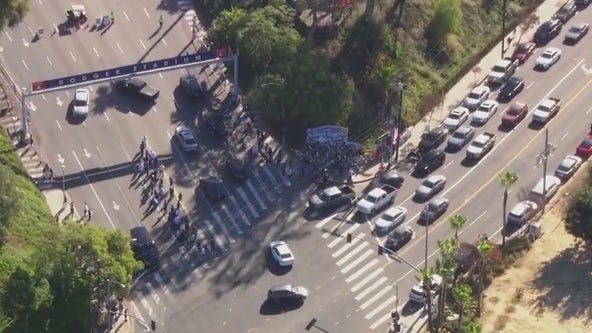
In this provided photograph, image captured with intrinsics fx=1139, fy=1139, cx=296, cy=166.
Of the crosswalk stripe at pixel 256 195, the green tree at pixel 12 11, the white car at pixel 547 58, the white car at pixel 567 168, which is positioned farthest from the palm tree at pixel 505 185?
the green tree at pixel 12 11

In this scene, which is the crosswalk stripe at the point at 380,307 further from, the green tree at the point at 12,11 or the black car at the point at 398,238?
the green tree at the point at 12,11

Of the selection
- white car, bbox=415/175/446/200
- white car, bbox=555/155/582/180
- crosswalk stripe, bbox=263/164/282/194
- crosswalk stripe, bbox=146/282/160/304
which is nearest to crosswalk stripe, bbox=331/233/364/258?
white car, bbox=415/175/446/200

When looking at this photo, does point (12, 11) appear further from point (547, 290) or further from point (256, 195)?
point (547, 290)

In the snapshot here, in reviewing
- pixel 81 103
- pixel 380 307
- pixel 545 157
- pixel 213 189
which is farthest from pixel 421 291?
pixel 81 103

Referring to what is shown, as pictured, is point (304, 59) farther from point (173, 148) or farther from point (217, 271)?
point (217, 271)

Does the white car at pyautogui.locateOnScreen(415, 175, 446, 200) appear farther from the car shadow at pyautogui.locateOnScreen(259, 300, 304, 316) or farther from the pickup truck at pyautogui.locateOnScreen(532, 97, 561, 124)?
the car shadow at pyautogui.locateOnScreen(259, 300, 304, 316)

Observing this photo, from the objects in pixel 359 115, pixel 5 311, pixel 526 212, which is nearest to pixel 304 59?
pixel 359 115
